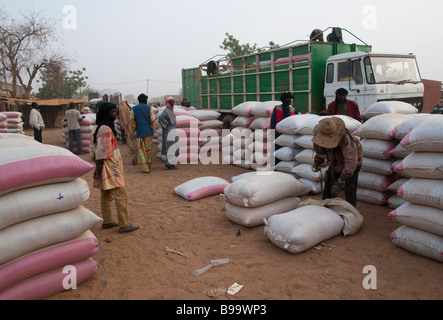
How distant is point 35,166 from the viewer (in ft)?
9.04

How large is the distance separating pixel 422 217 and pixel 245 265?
5.64ft

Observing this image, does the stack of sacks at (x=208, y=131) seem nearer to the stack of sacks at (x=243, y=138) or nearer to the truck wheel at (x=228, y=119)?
the stack of sacks at (x=243, y=138)

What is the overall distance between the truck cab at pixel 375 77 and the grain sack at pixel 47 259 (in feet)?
21.0

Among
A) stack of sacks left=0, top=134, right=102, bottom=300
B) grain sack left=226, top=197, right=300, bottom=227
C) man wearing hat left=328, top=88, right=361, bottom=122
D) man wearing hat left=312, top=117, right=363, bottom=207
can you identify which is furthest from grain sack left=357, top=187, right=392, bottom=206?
stack of sacks left=0, top=134, right=102, bottom=300

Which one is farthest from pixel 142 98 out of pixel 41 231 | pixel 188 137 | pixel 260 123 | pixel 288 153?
pixel 41 231

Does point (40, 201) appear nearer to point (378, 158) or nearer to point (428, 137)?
point (428, 137)

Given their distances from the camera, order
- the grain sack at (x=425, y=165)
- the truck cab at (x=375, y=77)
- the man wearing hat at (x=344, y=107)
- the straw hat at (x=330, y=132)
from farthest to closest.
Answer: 1. the truck cab at (x=375, y=77)
2. the man wearing hat at (x=344, y=107)
3. the straw hat at (x=330, y=132)
4. the grain sack at (x=425, y=165)

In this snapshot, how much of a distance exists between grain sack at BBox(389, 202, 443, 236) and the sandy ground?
31 centimetres

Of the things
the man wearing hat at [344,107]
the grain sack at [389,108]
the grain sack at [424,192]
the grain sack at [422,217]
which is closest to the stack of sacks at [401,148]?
the grain sack at [424,192]

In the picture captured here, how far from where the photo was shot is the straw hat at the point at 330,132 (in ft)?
11.8

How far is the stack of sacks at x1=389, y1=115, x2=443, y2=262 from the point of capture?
10.0ft
